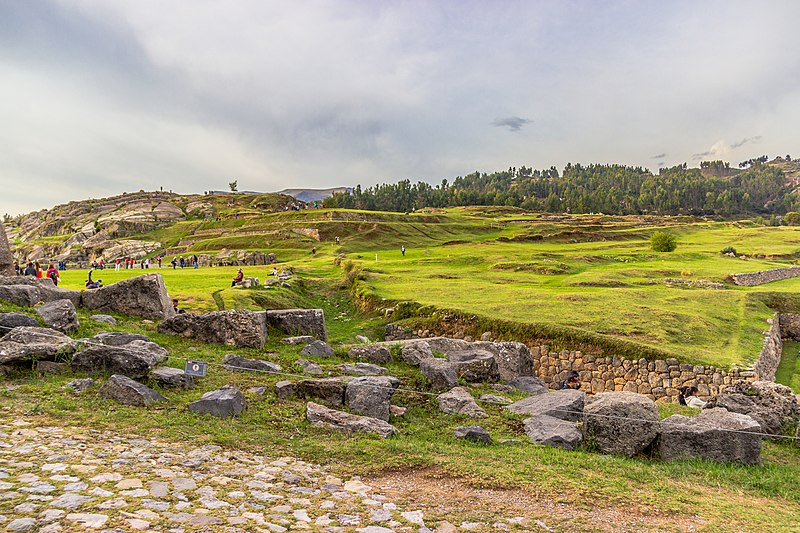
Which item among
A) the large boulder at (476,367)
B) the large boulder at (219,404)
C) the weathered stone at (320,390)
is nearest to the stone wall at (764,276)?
the large boulder at (476,367)

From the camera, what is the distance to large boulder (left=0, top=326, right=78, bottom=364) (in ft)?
30.5

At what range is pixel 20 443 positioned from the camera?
252 inches

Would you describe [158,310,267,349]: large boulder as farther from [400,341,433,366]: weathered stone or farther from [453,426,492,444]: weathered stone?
[453,426,492,444]: weathered stone

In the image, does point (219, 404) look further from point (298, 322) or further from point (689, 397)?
point (689, 397)

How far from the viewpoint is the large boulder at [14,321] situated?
36.1 ft

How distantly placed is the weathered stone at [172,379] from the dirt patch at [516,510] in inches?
191

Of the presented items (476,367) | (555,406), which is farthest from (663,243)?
(555,406)

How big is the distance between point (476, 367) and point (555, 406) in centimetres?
349

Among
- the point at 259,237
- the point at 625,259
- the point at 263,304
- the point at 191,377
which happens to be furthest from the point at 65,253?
the point at 191,377

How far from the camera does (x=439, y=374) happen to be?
1220cm

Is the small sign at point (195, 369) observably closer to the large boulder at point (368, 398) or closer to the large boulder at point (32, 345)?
the large boulder at point (32, 345)

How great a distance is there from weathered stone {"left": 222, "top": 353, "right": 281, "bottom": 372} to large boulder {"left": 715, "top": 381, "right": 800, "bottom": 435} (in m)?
10.4

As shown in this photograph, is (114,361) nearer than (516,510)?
No

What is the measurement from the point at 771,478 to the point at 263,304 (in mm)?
23859
